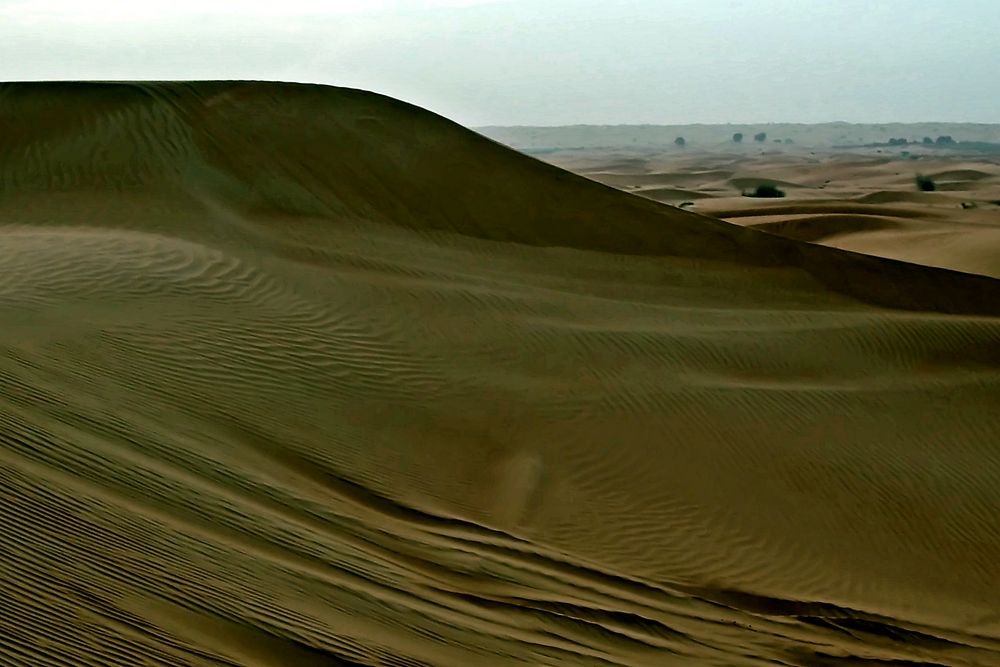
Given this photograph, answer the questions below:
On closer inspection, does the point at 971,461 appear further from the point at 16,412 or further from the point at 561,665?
the point at 16,412

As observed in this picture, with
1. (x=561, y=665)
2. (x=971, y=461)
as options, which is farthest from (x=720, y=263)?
(x=561, y=665)

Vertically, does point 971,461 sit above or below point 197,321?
below

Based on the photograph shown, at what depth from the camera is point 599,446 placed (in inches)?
405

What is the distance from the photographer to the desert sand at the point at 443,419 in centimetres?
593

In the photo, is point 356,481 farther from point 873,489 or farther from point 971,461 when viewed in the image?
point 971,461

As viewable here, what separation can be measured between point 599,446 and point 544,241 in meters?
8.42

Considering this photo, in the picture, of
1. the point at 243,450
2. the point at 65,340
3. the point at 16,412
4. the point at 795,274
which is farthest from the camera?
the point at 795,274

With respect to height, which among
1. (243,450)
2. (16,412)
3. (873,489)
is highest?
(16,412)

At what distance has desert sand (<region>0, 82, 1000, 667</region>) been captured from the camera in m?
5.93

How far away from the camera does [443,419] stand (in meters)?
10.3

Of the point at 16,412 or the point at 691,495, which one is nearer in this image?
the point at 16,412

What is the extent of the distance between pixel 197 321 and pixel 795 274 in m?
10.8

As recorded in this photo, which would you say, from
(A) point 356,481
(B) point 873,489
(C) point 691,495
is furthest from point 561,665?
(B) point 873,489

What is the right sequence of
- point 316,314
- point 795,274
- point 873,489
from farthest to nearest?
point 795,274, point 316,314, point 873,489
